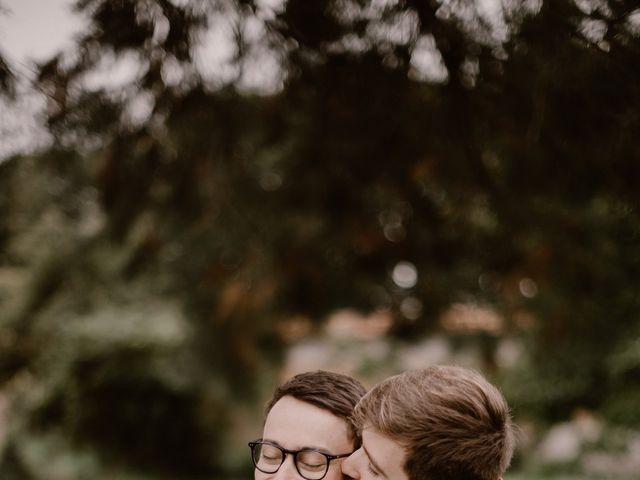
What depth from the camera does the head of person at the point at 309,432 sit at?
183cm

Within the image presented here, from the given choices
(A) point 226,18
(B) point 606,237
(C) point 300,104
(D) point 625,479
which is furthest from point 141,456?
(A) point 226,18

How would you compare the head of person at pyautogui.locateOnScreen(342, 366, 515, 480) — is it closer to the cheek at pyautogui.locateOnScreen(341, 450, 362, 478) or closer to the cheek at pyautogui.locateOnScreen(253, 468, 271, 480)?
the cheek at pyautogui.locateOnScreen(341, 450, 362, 478)

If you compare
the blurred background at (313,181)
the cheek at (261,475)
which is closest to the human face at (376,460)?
the cheek at (261,475)

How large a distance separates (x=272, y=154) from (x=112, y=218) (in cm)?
379

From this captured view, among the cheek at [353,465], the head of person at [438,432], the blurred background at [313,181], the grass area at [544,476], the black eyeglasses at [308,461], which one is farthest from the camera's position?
the grass area at [544,476]

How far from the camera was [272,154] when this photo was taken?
7.35 meters

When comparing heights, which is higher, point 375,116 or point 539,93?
point 375,116

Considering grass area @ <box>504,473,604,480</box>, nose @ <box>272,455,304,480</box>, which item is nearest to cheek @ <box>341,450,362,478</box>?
nose @ <box>272,455,304,480</box>

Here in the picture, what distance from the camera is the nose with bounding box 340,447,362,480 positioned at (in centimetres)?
173

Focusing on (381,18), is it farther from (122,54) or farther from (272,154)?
(272,154)

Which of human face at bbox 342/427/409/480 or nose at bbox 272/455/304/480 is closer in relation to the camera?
human face at bbox 342/427/409/480

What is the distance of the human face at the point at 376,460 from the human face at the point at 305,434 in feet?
0.35

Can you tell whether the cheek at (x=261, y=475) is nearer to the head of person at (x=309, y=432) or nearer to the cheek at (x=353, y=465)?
the head of person at (x=309, y=432)

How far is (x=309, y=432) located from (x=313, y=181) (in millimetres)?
2438
